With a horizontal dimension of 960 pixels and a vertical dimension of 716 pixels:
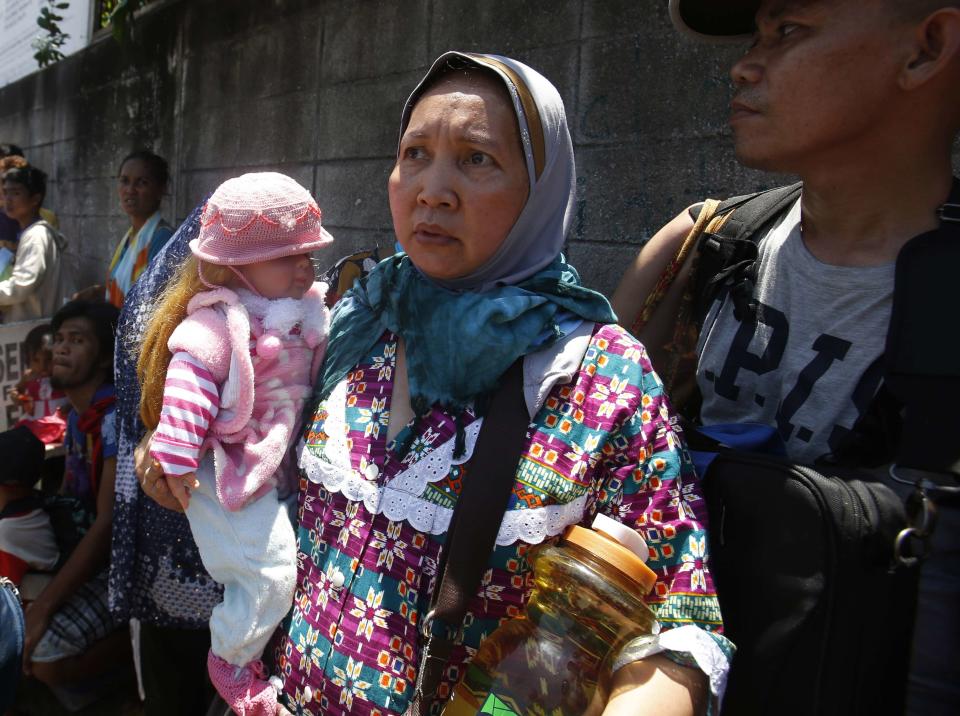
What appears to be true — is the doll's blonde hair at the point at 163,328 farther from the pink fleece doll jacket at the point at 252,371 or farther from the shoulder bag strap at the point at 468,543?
the shoulder bag strap at the point at 468,543

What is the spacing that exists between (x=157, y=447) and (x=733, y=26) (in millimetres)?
1512

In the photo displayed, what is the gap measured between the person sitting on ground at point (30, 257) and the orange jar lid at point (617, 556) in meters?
5.33

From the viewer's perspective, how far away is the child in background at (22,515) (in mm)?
2846

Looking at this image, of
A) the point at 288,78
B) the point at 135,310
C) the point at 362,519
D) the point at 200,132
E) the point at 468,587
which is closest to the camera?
the point at 468,587

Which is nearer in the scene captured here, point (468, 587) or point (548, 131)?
point (468, 587)

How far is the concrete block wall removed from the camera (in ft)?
8.09

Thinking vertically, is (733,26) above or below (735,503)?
above

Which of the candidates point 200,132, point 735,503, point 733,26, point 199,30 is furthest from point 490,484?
point 199,30

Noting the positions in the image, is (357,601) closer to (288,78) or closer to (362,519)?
(362,519)

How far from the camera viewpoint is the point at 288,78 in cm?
433

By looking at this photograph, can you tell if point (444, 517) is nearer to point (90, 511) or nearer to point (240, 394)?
point (240, 394)

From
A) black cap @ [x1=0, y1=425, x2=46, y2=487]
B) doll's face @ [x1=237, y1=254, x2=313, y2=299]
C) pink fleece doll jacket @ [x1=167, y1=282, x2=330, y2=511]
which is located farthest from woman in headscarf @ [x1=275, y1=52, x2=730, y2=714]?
black cap @ [x1=0, y1=425, x2=46, y2=487]

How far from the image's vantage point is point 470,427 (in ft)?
4.19

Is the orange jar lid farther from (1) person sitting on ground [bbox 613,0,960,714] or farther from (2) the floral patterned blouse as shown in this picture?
(1) person sitting on ground [bbox 613,0,960,714]
